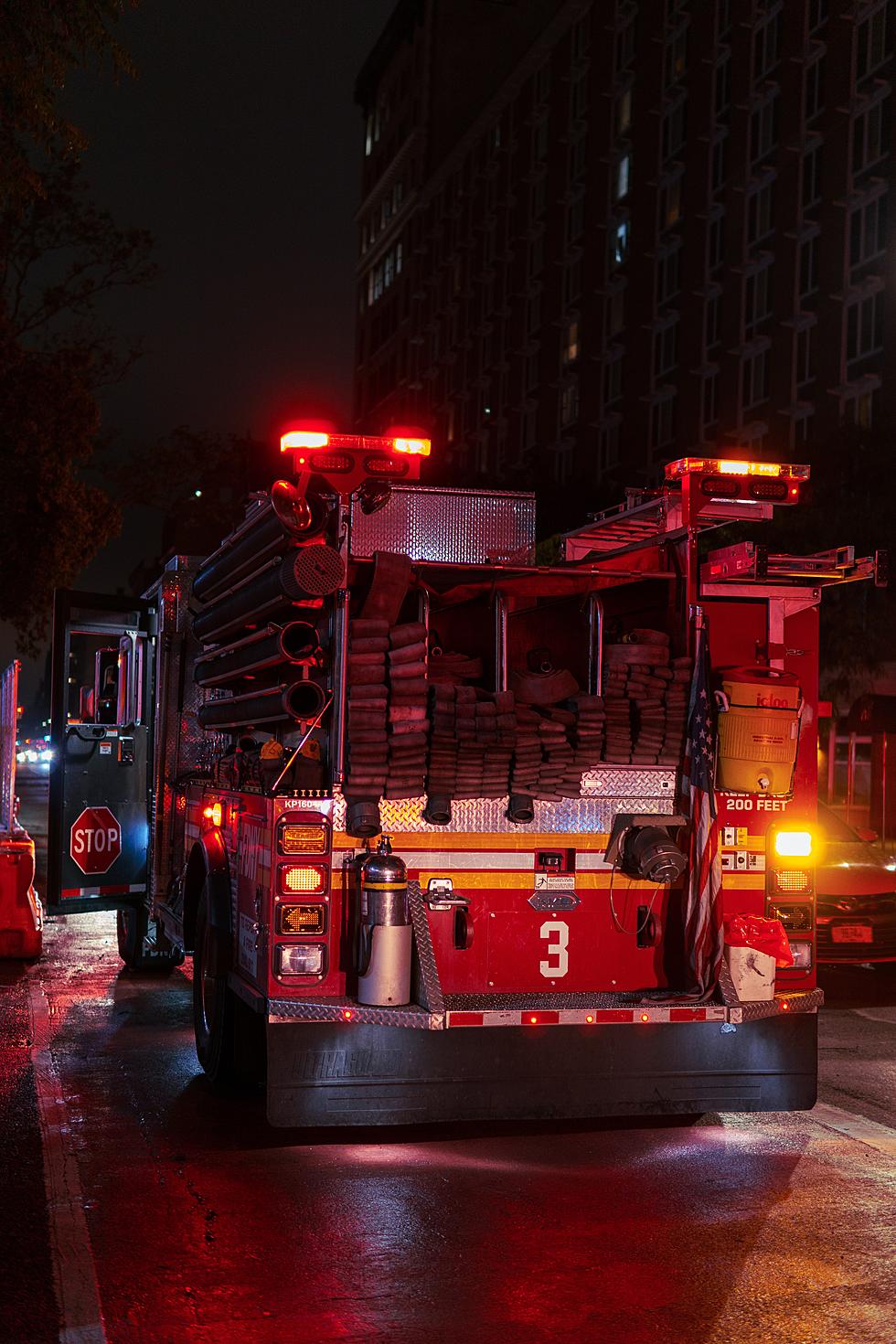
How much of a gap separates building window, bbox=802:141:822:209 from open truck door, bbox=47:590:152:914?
33645mm

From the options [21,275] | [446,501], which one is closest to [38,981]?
[446,501]

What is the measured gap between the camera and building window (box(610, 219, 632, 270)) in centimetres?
5262

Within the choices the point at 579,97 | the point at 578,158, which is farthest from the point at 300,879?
the point at 579,97

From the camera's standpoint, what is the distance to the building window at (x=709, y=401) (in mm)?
45537

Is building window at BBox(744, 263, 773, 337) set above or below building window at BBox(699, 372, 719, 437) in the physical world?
above

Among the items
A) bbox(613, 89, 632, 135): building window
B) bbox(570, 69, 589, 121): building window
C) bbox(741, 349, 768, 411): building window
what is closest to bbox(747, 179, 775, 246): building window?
bbox(741, 349, 768, 411): building window

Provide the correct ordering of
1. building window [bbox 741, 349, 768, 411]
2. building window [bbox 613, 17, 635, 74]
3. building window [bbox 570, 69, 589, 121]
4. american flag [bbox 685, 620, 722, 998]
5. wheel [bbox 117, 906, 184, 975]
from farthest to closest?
building window [bbox 570, 69, 589, 121] → building window [bbox 613, 17, 635, 74] → building window [bbox 741, 349, 768, 411] → wheel [bbox 117, 906, 184, 975] → american flag [bbox 685, 620, 722, 998]

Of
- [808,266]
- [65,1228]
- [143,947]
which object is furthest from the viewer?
[808,266]

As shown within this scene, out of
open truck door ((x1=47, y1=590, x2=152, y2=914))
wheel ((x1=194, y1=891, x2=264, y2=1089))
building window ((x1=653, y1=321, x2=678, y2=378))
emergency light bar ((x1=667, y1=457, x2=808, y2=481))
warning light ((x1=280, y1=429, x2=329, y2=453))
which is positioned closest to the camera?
emergency light bar ((x1=667, y1=457, x2=808, y2=481))

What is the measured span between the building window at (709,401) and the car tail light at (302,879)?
133 feet

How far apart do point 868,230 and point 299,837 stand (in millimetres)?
35706

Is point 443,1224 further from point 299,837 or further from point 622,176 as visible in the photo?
point 622,176

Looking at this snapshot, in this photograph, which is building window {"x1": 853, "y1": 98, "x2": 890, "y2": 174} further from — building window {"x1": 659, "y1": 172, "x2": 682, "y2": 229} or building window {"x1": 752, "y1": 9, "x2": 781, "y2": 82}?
building window {"x1": 659, "y1": 172, "x2": 682, "y2": 229}

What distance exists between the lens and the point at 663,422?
4922 centimetres
